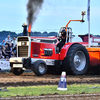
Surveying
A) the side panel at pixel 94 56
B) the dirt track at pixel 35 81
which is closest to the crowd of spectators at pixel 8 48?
the side panel at pixel 94 56

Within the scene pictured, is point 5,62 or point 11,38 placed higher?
point 11,38

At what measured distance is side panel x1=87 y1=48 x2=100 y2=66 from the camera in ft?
53.3

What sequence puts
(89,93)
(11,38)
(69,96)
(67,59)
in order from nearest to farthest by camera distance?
(69,96) → (89,93) → (67,59) → (11,38)

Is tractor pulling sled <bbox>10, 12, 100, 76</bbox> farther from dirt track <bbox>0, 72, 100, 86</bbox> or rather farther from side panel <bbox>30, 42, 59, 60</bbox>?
dirt track <bbox>0, 72, 100, 86</bbox>

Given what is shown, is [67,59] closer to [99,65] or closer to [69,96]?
[99,65]

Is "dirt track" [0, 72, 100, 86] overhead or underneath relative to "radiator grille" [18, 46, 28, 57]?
underneath

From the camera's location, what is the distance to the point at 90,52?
16594mm

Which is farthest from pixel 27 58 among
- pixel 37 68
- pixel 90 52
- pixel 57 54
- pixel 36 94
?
pixel 36 94

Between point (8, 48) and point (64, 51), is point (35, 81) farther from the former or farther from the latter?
point (8, 48)

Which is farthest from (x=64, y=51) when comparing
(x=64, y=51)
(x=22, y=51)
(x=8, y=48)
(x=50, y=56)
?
(x=8, y=48)

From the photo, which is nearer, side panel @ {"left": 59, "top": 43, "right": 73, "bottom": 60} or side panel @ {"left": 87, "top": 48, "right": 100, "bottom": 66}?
side panel @ {"left": 59, "top": 43, "right": 73, "bottom": 60}

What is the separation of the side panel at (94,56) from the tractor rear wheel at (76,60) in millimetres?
515

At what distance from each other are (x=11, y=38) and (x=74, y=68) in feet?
19.9

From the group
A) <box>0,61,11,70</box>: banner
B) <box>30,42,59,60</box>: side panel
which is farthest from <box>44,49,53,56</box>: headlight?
<box>0,61,11,70</box>: banner
